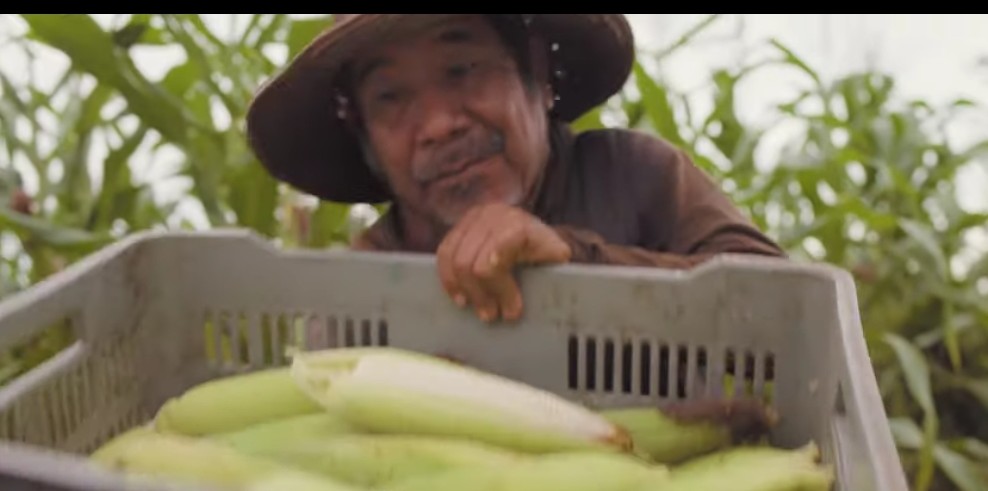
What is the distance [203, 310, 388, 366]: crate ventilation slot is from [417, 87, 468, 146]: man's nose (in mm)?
125

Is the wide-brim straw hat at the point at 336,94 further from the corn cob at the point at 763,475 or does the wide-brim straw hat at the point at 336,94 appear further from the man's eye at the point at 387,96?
the corn cob at the point at 763,475

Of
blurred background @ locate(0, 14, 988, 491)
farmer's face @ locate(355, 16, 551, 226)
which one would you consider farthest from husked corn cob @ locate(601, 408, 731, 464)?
blurred background @ locate(0, 14, 988, 491)

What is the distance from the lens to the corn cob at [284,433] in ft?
1.83

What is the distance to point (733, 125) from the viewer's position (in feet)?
4.20

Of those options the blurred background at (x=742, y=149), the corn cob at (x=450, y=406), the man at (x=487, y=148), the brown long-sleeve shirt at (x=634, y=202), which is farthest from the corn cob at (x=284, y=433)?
the blurred background at (x=742, y=149)

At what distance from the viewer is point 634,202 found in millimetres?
793

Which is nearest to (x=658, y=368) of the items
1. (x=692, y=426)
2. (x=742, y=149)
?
(x=692, y=426)

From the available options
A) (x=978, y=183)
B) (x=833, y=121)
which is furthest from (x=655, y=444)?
(x=978, y=183)

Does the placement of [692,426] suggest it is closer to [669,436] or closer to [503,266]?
[669,436]

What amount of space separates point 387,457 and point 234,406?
140mm

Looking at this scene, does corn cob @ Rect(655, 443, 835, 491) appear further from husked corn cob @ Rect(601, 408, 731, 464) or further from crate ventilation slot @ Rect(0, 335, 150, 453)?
crate ventilation slot @ Rect(0, 335, 150, 453)

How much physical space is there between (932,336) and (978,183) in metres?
0.22

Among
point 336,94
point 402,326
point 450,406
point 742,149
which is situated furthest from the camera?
point 742,149

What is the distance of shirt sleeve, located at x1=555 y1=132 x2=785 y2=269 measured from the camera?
0.71 metres
